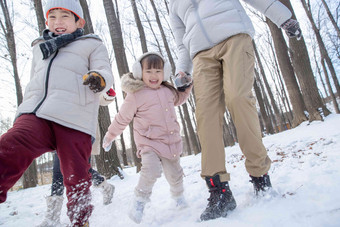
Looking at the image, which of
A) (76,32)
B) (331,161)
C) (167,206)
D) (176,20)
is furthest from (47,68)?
(331,161)

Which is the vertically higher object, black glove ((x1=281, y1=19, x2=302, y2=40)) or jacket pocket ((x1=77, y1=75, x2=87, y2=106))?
black glove ((x1=281, y1=19, x2=302, y2=40))

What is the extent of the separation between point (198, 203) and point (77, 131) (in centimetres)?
120

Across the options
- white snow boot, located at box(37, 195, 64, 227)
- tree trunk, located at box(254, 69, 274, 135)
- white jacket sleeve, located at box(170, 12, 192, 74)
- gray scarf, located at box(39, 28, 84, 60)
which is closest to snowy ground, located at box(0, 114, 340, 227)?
white snow boot, located at box(37, 195, 64, 227)

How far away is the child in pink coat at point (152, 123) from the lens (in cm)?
198

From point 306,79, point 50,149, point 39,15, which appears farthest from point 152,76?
point 39,15

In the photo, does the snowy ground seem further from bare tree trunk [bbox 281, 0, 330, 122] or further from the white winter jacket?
bare tree trunk [bbox 281, 0, 330, 122]

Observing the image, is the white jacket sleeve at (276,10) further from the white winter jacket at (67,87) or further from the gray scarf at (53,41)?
the gray scarf at (53,41)

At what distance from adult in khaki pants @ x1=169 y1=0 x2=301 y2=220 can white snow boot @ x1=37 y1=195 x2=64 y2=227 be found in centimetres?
152

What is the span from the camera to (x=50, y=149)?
5.19 feet

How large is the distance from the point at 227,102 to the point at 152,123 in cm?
77

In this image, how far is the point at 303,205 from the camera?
126 centimetres

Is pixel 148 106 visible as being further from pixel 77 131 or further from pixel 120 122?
pixel 77 131

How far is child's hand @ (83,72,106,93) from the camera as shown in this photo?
4.91ft

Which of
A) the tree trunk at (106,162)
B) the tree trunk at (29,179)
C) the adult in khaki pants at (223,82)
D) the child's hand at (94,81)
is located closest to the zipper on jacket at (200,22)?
the adult in khaki pants at (223,82)
